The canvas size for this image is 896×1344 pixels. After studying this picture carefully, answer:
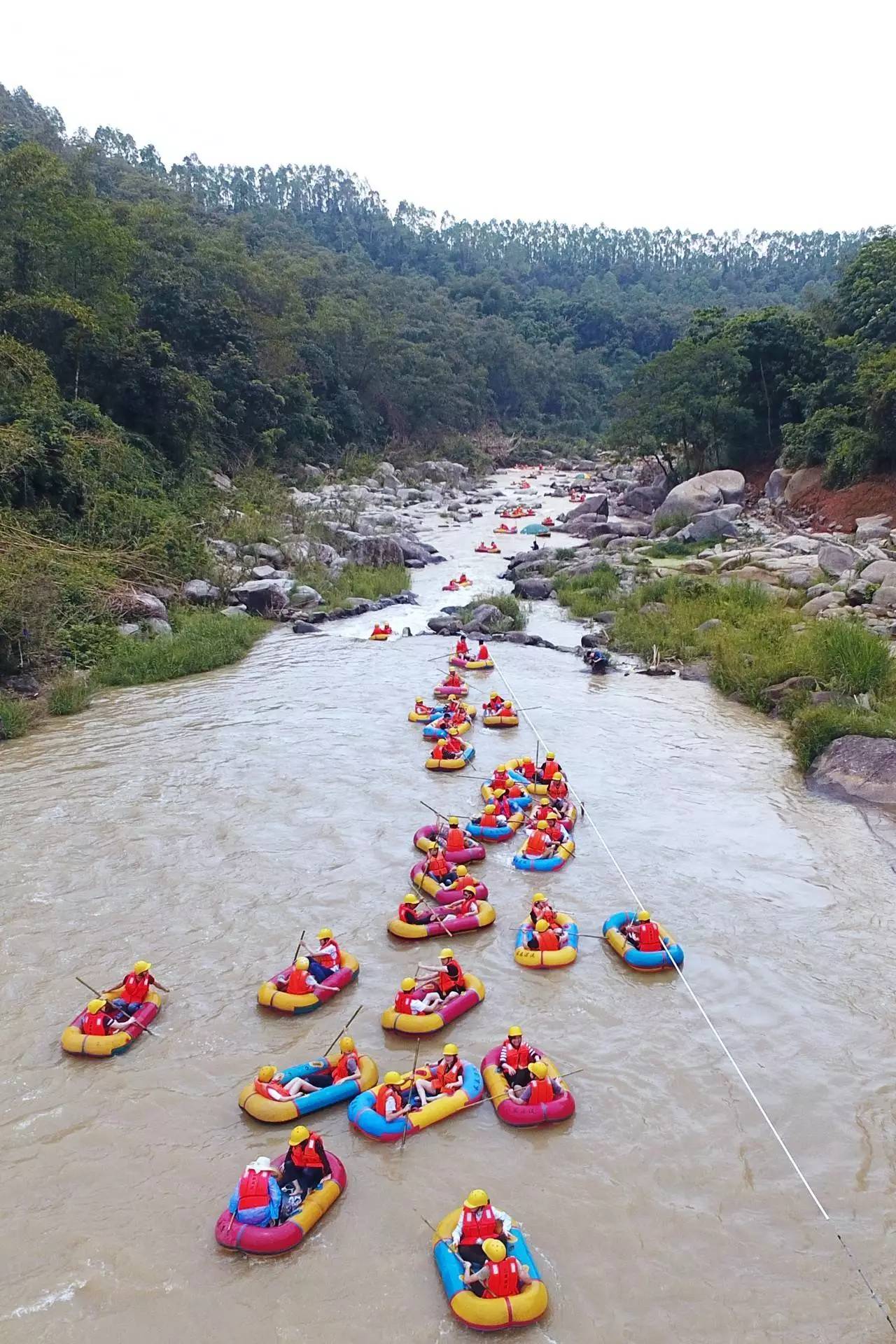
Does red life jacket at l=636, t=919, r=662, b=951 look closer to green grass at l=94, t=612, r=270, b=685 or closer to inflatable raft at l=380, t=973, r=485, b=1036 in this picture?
inflatable raft at l=380, t=973, r=485, b=1036

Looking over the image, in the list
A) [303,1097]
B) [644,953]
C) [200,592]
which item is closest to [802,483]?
[200,592]

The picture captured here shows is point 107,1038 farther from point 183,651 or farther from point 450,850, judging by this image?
point 183,651

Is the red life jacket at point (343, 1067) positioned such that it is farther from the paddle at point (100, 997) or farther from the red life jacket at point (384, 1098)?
the paddle at point (100, 997)

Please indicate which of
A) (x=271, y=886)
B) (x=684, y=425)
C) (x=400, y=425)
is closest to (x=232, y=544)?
(x=271, y=886)

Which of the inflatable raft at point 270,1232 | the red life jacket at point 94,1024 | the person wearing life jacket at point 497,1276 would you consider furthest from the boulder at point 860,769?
the red life jacket at point 94,1024

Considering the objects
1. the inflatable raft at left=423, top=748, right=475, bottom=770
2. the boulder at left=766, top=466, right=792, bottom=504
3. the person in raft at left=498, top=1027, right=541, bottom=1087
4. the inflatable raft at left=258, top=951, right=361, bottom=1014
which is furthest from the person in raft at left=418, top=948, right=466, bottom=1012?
the boulder at left=766, top=466, right=792, bottom=504

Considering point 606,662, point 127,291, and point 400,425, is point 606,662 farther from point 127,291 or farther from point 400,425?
point 400,425
